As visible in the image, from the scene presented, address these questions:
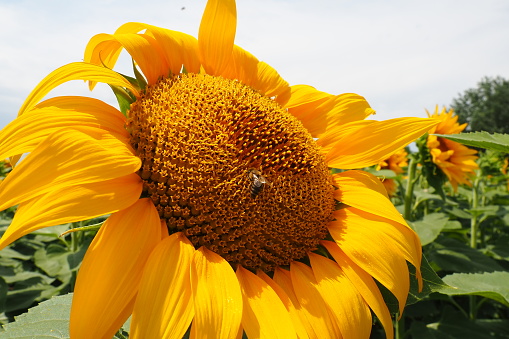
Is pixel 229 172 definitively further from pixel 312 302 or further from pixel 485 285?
pixel 485 285

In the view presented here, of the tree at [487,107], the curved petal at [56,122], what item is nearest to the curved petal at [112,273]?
the curved petal at [56,122]

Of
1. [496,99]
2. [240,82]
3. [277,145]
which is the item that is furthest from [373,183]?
[496,99]

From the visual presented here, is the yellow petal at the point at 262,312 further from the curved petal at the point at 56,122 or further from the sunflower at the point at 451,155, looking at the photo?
the sunflower at the point at 451,155

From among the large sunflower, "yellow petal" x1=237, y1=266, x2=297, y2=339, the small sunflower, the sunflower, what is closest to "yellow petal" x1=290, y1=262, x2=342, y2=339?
the large sunflower

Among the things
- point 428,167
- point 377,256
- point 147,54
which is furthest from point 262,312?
point 428,167

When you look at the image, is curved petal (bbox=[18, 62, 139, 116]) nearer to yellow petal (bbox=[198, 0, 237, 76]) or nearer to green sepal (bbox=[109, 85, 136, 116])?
green sepal (bbox=[109, 85, 136, 116])

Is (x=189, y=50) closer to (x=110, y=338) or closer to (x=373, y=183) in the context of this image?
(x=373, y=183)
